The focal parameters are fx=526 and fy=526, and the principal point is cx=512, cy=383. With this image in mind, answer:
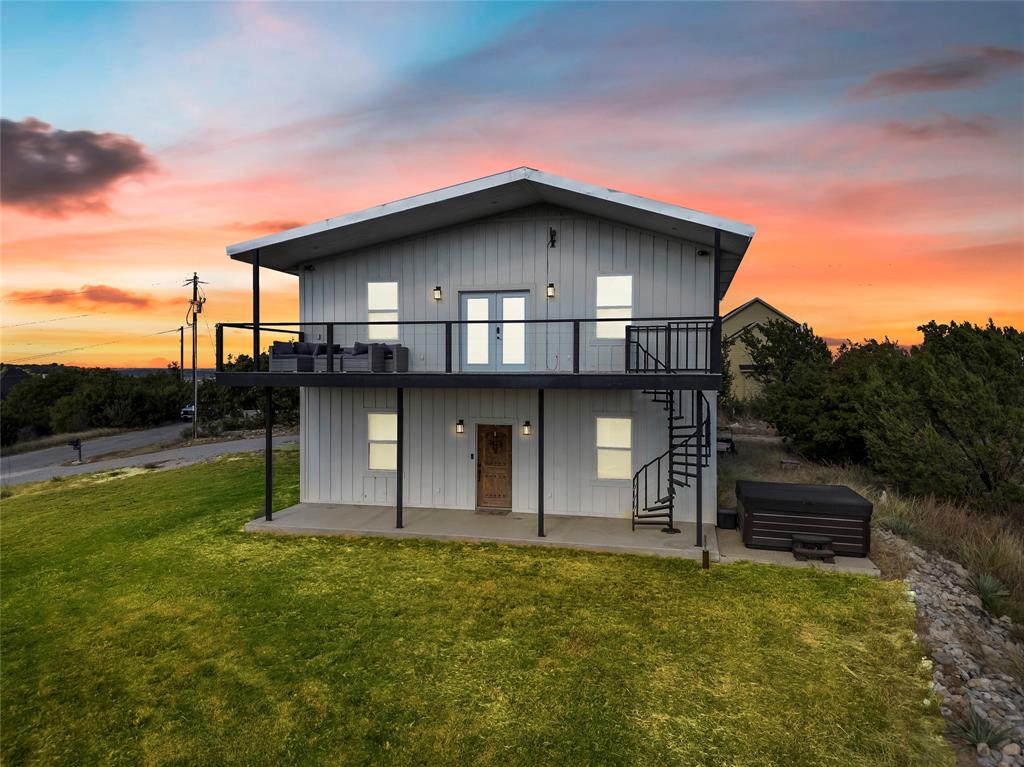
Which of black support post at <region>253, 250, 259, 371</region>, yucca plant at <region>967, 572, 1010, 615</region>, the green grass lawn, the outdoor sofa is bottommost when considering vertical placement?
the green grass lawn

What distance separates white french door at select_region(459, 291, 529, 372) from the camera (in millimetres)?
11359

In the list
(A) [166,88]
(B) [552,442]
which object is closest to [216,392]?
(A) [166,88]

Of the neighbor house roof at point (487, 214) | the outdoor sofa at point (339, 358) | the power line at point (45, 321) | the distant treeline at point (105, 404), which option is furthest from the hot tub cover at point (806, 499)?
the power line at point (45, 321)

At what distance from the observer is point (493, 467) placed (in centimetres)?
1175

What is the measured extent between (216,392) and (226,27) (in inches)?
1533

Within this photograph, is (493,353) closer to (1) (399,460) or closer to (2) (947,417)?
(1) (399,460)

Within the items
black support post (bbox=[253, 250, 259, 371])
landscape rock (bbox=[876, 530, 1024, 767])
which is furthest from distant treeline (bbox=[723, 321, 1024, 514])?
black support post (bbox=[253, 250, 259, 371])

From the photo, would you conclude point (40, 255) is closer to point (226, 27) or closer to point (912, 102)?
point (226, 27)

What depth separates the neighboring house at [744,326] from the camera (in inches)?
1458

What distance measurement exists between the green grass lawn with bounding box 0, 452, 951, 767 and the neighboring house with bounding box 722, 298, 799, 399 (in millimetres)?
30946

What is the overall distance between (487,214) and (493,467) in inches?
218

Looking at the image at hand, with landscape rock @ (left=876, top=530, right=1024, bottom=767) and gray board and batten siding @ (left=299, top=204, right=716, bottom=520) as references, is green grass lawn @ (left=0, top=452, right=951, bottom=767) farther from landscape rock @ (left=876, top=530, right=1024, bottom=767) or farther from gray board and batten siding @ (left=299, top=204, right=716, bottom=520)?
gray board and batten siding @ (left=299, top=204, right=716, bottom=520)

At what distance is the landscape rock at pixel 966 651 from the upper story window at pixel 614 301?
624 cm

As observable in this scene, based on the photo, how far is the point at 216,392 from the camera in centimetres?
4512
